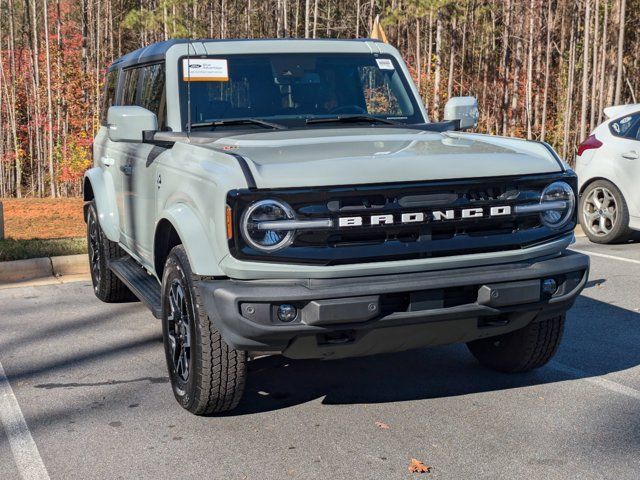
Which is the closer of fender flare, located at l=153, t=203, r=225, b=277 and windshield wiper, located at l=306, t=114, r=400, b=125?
fender flare, located at l=153, t=203, r=225, b=277

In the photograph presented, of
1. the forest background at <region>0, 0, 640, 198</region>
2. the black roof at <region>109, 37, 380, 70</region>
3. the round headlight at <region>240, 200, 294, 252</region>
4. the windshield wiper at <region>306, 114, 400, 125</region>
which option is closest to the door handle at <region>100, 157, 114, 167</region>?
the black roof at <region>109, 37, 380, 70</region>

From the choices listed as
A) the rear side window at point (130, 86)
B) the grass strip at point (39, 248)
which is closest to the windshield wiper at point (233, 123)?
the rear side window at point (130, 86)

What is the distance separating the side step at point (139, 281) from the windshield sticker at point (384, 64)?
83.9 inches

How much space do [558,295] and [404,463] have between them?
45.8 inches

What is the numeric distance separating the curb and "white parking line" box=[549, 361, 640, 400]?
205 inches

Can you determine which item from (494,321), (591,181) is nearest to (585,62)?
(591,181)

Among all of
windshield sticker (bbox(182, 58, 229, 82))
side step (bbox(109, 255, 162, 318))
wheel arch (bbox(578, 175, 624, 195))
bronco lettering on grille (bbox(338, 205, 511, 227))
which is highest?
windshield sticker (bbox(182, 58, 229, 82))

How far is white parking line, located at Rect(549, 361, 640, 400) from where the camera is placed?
4.81m

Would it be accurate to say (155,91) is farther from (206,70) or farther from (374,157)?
(374,157)

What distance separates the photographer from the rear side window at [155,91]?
5.41 metres

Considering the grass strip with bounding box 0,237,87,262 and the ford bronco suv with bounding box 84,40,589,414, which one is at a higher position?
the ford bronco suv with bounding box 84,40,589,414

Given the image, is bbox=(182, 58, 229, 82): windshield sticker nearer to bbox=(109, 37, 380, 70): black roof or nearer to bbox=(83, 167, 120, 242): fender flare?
bbox=(109, 37, 380, 70): black roof

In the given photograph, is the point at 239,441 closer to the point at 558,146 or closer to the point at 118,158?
the point at 118,158

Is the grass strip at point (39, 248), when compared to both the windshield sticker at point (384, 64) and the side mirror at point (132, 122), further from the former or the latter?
the windshield sticker at point (384, 64)
